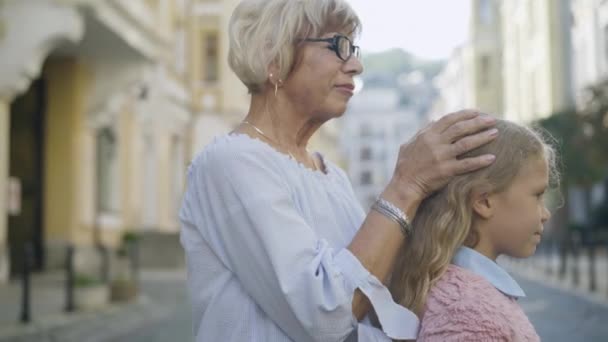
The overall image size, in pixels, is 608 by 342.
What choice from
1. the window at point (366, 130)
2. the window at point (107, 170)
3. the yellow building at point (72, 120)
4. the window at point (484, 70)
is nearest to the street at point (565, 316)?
the yellow building at point (72, 120)

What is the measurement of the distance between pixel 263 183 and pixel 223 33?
109 ft

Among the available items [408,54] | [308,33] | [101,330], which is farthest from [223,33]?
[408,54]

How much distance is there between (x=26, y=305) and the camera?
10.3 m

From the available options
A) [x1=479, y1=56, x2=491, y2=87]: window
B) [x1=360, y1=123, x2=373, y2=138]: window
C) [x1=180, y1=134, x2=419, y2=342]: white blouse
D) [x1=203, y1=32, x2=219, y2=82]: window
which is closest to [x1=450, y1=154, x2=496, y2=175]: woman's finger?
[x1=180, y1=134, x2=419, y2=342]: white blouse

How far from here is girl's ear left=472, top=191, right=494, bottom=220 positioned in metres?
2.09

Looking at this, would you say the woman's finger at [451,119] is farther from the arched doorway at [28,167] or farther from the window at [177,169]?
the window at [177,169]

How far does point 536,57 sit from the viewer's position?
1906 inches

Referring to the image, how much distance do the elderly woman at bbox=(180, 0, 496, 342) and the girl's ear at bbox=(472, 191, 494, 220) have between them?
0.09m

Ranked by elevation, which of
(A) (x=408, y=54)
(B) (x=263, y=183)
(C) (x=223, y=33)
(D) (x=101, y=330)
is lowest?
(D) (x=101, y=330)

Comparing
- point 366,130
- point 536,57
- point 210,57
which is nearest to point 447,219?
point 210,57

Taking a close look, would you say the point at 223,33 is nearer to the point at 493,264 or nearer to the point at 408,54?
the point at 493,264

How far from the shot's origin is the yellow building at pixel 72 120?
14.6 metres

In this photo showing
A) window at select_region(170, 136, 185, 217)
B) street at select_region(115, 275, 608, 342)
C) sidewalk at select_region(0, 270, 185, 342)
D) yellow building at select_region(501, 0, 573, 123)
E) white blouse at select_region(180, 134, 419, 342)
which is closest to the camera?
white blouse at select_region(180, 134, 419, 342)

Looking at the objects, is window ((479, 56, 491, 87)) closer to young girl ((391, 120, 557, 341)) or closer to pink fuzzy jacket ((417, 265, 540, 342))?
young girl ((391, 120, 557, 341))
